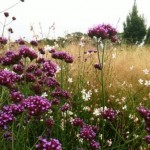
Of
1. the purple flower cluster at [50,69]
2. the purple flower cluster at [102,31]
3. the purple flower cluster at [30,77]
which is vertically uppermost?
the purple flower cluster at [102,31]

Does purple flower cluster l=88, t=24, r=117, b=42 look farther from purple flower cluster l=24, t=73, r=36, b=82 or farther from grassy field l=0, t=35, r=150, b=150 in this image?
purple flower cluster l=24, t=73, r=36, b=82

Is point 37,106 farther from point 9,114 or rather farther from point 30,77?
point 30,77

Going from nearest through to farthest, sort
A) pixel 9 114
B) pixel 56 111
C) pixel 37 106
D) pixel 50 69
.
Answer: pixel 37 106 → pixel 9 114 → pixel 50 69 → pixel 56 111

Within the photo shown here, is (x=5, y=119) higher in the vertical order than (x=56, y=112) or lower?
higher

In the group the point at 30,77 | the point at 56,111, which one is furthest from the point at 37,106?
the point at 56,111

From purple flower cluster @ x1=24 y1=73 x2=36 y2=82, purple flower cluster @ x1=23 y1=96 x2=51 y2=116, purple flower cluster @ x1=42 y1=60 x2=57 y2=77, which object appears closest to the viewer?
purple flower cluster @ x1=23 y1=96 x2=51 y2=116

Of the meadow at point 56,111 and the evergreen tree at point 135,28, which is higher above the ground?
the evergreen tree at point 135,28

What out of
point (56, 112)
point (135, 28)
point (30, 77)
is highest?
point (135, 28)

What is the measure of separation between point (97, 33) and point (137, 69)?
4227mm

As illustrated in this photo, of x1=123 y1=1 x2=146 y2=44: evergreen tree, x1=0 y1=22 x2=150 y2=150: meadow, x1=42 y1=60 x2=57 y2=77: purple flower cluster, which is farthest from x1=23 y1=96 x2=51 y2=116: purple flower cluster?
x1=123 y1=1 x2=146 y2=44: evergreen tree

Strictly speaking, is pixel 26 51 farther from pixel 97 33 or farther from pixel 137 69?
pixel 137 69

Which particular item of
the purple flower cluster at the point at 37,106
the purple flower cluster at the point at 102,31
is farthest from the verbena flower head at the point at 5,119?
the purple flower cluster at the point at 102,31

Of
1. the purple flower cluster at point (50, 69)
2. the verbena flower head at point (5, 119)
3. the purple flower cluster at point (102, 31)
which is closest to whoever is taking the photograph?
the verbena flower head at point (5, 119)

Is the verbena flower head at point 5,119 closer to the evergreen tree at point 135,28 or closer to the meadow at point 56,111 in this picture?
the meadow at point 56,111
